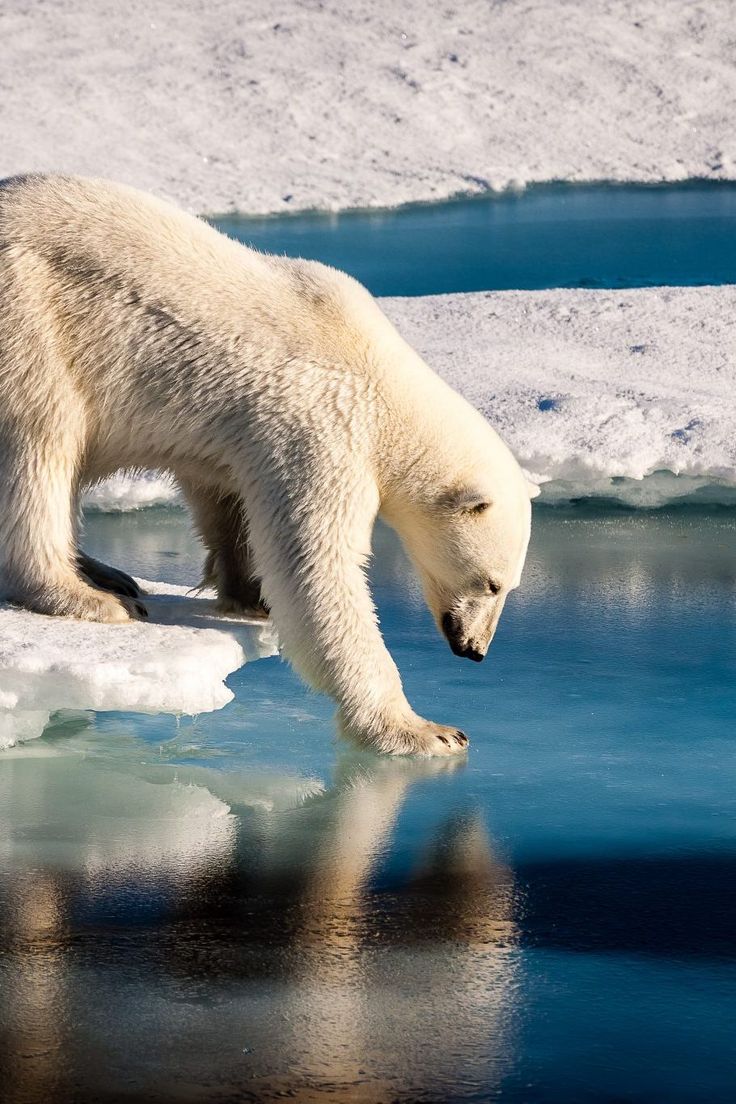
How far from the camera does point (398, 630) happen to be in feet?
17.1

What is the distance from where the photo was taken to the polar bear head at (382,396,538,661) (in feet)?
13.0

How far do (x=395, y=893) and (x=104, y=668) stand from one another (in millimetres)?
891

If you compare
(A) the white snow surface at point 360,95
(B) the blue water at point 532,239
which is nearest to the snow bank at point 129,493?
(B) the blue water at point 532,239

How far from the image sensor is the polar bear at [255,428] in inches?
153

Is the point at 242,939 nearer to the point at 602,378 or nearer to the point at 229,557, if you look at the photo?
the point at 229,557

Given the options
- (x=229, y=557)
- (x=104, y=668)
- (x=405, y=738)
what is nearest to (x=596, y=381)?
(x=229, y=557)

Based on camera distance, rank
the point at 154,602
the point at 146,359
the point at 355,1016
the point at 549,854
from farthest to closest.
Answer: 1. the point at 154,602
2. the point at 146,359
3. the point at 549,854
4. the point at 355,1016

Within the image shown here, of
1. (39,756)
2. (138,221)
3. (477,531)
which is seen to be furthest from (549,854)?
(138,221)

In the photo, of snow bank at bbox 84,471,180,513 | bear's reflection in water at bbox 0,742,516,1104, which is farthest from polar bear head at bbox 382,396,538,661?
snow bank at bbox 84,471,180,513

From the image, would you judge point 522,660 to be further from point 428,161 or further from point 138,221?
point 428,161

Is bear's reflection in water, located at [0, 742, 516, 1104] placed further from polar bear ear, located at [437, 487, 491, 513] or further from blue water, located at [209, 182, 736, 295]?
blue water, located at [209, 182, 736, 295]

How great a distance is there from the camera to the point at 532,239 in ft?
40.7

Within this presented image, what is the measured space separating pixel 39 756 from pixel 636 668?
6.35 feet

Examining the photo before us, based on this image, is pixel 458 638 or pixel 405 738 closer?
pixel 405 738
